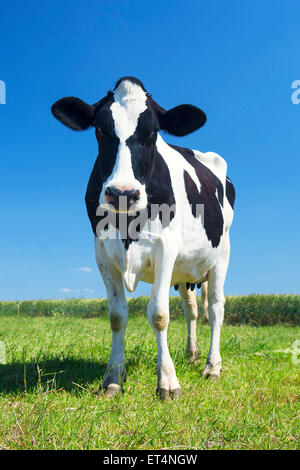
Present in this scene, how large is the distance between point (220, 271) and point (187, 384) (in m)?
1.90

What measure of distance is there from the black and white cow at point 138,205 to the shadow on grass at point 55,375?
13.3 inches

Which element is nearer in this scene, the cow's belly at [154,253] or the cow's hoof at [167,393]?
the cow's hoof at [167,393]

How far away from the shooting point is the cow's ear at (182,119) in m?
4.70

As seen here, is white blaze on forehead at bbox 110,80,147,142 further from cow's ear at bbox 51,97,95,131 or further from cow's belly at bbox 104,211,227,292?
cow's belly at bbox 104,211,227,292

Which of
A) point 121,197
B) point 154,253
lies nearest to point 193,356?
point 154,253

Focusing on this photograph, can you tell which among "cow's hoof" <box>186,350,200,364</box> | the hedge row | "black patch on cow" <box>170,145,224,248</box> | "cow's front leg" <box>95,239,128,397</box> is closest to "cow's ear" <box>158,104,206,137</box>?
"black patch on cow" <box>170,145,224,248</box>

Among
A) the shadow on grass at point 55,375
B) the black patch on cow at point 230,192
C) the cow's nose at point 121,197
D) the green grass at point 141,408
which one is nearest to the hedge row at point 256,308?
the black patch on cow at point 230,192

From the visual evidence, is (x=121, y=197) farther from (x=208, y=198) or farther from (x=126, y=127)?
(x=208, y=198)

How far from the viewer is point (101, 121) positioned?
4242mm

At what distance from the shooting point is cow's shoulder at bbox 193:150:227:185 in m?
6.88

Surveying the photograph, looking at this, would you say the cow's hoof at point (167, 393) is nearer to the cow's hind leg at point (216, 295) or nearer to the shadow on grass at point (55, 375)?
the shadow on grass at point (55, 375)

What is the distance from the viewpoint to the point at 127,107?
425cm

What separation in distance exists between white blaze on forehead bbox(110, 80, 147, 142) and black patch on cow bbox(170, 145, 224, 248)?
3.92 feet

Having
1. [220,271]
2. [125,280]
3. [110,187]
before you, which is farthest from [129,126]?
[220,271]
